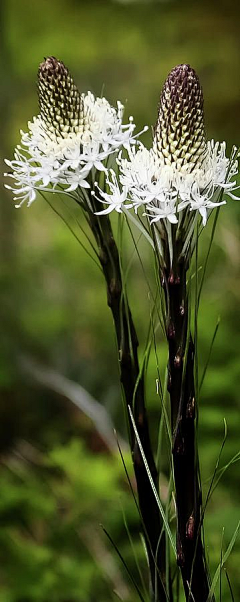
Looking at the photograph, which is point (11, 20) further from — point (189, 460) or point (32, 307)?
point (189, 460)

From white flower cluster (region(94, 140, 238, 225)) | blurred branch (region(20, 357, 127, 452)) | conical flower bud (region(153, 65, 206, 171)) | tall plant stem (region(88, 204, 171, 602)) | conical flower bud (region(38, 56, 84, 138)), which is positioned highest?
conical flower bud (region(38, 56, 84, 138))

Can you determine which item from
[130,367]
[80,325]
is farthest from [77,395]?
[130,367]

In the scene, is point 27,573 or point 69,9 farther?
point 69,9

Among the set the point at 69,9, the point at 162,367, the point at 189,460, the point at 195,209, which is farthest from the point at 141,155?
the point at 69,9

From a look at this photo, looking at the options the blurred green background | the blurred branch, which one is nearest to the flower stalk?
the blurred green background

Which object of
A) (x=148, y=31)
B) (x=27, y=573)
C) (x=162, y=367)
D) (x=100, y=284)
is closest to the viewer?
(x=27, y=573)

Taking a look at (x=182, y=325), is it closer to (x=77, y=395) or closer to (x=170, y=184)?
(x=170, y=184)

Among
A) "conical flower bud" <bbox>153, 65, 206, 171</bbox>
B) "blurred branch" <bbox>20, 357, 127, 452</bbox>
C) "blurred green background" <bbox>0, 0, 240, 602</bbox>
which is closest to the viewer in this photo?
"conical flower bud" <bbox>153, 65, 206, 171</bbox>

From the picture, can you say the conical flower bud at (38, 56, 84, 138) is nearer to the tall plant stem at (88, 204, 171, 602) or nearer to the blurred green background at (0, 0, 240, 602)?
the tall plant stem at (88, 204, 171, 602)
